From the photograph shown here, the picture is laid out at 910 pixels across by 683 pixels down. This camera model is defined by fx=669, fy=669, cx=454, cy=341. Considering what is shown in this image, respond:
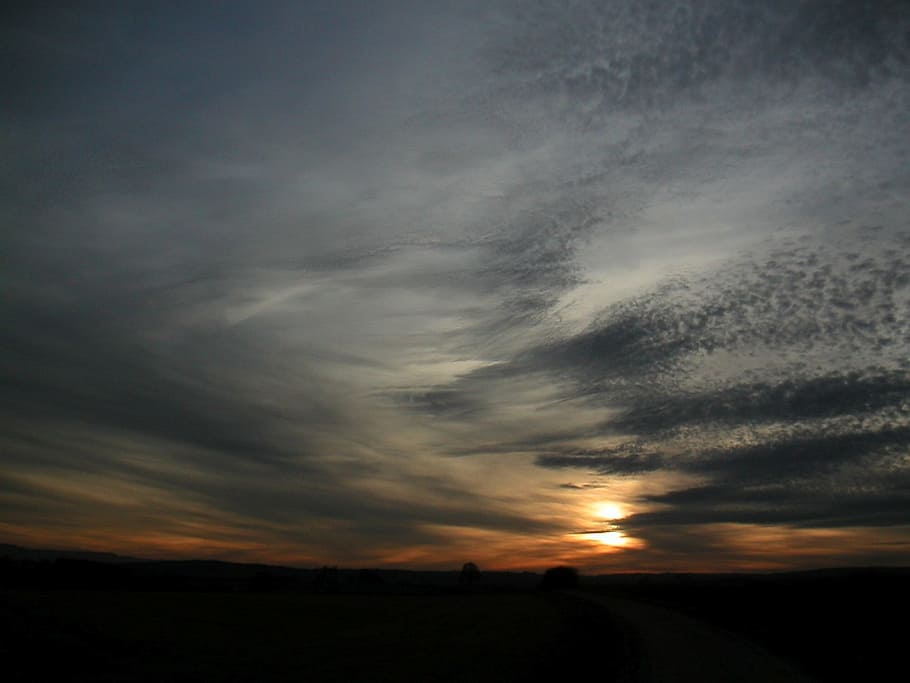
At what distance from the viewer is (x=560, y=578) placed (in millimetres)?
117812

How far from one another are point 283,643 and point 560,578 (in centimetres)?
8935

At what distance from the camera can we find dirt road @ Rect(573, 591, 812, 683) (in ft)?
70.6

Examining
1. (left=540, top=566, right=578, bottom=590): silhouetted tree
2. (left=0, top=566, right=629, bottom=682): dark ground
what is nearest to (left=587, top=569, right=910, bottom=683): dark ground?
(left=0, top=566, right=629, bottom=682): dark ground

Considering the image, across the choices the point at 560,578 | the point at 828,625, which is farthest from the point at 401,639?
the point at 560,578

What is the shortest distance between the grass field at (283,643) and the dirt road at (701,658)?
1.40 metres

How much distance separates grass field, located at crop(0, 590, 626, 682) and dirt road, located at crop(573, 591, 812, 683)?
1.40 meters

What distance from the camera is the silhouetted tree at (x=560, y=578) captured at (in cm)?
11662

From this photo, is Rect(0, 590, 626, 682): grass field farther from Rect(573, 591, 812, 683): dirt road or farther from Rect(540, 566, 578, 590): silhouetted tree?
Rect(540, 566, 578, 590): silhouetted tree

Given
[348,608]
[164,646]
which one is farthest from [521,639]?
[348,608]

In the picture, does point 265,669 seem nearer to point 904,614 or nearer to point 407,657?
point 407,657

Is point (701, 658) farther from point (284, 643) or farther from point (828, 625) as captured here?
point (284, 643)

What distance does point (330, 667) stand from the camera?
91.1 ft

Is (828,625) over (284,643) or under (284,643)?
over

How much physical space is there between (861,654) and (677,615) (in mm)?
22057
